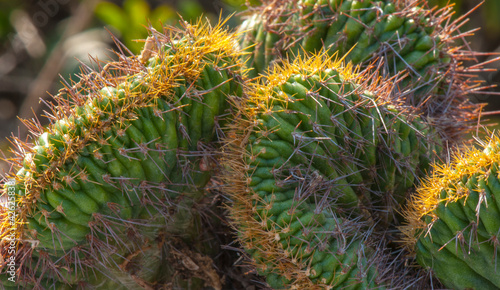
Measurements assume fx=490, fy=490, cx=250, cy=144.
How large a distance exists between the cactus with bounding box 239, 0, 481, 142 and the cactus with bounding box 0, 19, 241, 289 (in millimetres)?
559

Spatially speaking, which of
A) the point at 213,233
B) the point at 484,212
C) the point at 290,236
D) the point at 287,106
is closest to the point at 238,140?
the point at 287,106

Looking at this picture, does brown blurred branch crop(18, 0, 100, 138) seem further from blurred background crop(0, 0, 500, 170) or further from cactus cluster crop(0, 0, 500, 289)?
cactus cluster crop(0, 0, 500, 289)

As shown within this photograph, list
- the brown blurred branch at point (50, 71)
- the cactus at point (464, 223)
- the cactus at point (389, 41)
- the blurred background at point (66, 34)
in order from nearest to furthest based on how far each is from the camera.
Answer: the cactus at point (464, 223), the cactus at point (389, 41), the brown blurred branch at point (50, 71), the blurred background at point (66, 34)

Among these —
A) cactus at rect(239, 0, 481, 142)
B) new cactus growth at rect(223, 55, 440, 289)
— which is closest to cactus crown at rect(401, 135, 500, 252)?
new cactus growth at rect(223, 55, 440, 289)

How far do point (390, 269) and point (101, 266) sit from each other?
0.98 meters

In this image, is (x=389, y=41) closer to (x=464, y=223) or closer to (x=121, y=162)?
(x=464, y=223)

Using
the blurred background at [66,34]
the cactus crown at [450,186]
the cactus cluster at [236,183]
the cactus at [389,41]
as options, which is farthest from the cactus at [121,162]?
the blurred background at [66,34]

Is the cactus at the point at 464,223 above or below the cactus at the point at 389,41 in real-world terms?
below

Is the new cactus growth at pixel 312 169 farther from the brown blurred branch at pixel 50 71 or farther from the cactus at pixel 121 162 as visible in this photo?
the brown blurred branch at pixel 50 71

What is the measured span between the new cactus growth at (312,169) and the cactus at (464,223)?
0.19 meters

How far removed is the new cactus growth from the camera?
151 cm

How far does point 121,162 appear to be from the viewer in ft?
5.10

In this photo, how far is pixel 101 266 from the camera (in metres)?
1.67

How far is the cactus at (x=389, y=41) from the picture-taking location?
2.13 meters
